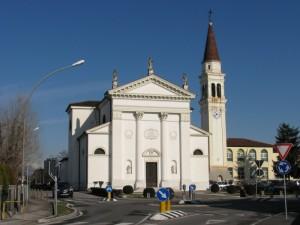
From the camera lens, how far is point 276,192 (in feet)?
171

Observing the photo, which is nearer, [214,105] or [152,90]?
[152,90]

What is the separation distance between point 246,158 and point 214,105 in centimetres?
2338

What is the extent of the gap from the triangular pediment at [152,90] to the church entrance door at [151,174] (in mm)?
9070

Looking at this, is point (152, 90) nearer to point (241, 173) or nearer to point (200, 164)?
point (200, 164)

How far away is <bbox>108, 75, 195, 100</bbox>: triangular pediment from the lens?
66.4 metres

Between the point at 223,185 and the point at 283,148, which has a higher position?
the point at 283,148

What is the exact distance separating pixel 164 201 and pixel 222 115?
62.4 metres

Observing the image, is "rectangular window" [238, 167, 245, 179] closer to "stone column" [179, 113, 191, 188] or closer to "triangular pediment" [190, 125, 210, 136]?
"triangular pediment" [190, 125, 210, 136]

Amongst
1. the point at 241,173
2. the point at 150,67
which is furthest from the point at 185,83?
the point at 241,173

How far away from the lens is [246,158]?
341 feet

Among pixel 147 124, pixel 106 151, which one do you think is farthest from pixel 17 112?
pixel 147 124

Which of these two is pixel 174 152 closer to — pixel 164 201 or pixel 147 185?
pixel 147 185

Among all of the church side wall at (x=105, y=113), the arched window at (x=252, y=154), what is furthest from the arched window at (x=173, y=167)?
the arched window at (x=252, y=154)

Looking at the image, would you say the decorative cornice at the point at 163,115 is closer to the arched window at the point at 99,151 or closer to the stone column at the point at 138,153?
the stone column at the point at 138,153
